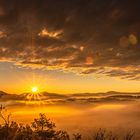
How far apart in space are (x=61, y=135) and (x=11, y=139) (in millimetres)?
7164

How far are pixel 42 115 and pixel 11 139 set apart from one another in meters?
6.48

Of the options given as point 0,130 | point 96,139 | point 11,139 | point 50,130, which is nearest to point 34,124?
point 50,130

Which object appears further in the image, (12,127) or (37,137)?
(12,127)

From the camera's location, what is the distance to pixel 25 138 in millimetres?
39875

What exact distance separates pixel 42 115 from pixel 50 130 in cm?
264

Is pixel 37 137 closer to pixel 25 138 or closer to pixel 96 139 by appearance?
pixel 25 138

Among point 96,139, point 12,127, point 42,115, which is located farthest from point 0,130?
point 96,139

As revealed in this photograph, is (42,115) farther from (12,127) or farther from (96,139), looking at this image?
(96,139)

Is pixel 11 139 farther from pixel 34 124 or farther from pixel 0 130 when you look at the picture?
pixel 34 124

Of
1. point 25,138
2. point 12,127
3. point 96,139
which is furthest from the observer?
point 12,127

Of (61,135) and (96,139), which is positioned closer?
(96,139)

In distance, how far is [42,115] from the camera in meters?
42.4

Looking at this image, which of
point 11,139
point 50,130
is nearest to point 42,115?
point 50,130

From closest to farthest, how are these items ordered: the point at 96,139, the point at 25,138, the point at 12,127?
the point at 96,139 < the point at 25,138 < the point at 12,127
